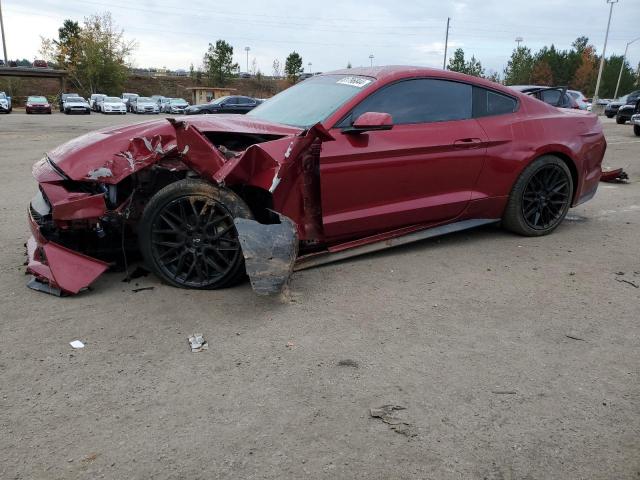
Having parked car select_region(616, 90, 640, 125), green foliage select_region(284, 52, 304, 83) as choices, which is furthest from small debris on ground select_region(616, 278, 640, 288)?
green foliage select_region(284, 52, 304, 83)

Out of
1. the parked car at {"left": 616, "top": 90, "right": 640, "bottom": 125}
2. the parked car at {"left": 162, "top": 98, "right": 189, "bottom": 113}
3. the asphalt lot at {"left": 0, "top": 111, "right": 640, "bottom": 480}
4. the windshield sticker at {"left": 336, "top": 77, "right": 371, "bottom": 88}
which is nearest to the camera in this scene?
the asphalt lot at {"left": 0, "top": 111, "right": 640, "bottom": 480}

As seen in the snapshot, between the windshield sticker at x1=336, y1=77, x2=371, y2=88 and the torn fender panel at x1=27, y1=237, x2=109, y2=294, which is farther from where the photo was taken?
the windshield sticker at x1=336, y1=77, x2=371, y2=88

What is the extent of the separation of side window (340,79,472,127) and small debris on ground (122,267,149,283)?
1.95 metres

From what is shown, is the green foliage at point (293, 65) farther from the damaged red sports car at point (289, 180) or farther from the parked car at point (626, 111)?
the damaged red sports car at point (289, 180)

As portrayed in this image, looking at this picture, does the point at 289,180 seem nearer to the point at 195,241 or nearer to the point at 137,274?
the point at 195,241

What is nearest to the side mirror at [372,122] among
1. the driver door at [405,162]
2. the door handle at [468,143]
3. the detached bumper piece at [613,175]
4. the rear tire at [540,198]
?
the driver door at [405,162]

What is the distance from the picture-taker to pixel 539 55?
259ft

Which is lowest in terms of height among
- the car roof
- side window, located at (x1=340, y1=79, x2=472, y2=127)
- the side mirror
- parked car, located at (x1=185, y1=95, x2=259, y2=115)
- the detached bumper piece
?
the detached bumper piece

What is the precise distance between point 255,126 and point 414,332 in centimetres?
202

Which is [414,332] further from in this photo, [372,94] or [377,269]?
[372,94]

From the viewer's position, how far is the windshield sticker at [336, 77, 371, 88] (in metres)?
4.34

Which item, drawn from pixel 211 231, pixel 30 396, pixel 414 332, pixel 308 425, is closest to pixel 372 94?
pixel 211 231

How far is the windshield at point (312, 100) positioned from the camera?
4.23m

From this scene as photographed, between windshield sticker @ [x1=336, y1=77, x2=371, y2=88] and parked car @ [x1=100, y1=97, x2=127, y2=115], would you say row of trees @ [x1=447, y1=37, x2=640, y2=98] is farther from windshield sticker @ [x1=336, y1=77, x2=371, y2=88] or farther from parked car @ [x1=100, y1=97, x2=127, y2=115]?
windshield sticker @ [x1=336, y1=77, x2=371, y2=88]
